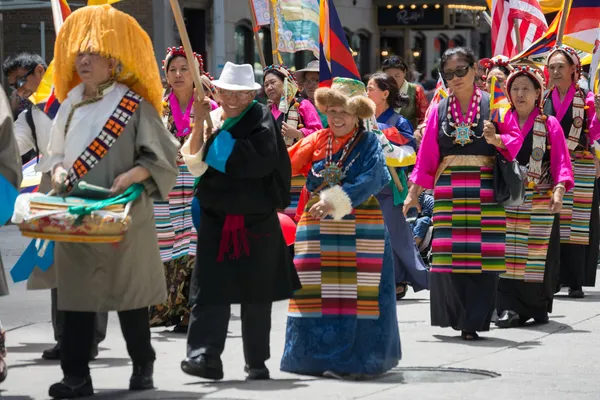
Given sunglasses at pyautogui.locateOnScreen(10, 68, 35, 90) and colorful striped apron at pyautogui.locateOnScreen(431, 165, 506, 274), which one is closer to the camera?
colorful striped apron at pyautogui.locateOnScreen(431, 165, 506, 274)

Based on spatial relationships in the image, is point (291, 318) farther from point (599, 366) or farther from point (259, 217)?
point (599, 366)

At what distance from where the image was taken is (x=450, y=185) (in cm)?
953

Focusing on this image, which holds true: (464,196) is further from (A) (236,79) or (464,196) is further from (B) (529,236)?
(A) (236,79)

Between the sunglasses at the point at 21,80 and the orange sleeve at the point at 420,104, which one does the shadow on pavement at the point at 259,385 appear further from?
the orange sleeve at the point at 420,104

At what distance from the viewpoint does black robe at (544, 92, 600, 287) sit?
1193 cm

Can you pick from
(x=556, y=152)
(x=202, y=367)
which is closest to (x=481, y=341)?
(x=556, y=152)

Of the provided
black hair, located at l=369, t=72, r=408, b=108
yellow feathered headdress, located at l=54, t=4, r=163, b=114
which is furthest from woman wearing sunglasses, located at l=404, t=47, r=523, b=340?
yellow feathered headdress, located at l=54, t=4, r=163, b=114

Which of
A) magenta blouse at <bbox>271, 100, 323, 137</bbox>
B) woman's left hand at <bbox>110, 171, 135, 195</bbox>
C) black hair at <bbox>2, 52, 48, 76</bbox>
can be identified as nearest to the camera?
woman's left hand at <bbox>110, 171, 135, 195</bbox>

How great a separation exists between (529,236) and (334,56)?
196cm

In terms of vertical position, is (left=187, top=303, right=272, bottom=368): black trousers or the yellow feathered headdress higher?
the yellow feathered headdress

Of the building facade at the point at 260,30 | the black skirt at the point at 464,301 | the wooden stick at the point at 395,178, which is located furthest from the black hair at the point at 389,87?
the building facade at the point at 260,30

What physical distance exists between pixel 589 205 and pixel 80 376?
6.28m

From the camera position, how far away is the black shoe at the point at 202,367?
25.2 ft

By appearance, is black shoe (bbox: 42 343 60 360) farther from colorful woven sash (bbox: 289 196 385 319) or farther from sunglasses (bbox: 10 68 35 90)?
sunglasses (bbox: 10 68 35 90)
